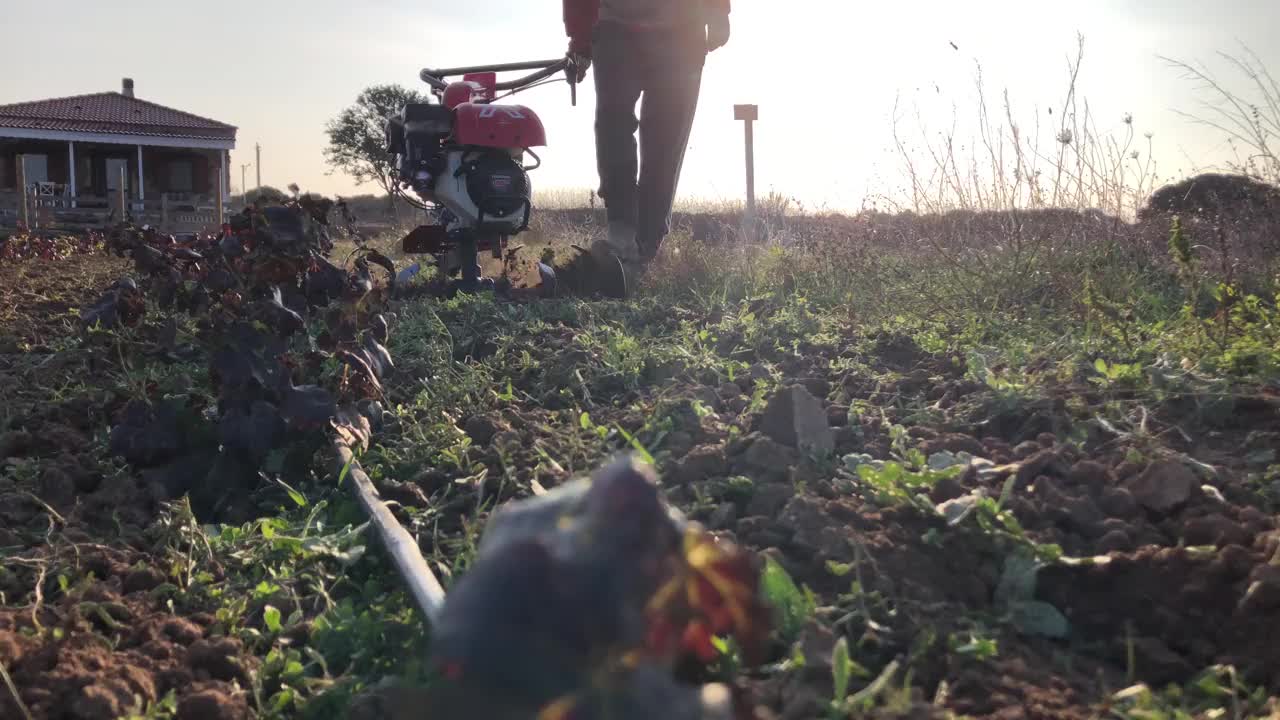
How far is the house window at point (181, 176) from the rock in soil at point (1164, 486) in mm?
33319

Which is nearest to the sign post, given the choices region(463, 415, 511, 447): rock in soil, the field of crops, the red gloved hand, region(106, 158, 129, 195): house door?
the red gloved hand

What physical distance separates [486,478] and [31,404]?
7.12 ft

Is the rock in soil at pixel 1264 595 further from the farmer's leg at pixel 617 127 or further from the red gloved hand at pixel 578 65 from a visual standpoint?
the red gloved hand at pixel 578 65

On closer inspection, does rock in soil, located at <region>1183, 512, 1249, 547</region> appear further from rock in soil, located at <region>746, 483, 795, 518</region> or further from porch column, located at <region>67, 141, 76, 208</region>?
porch column, located at <region>67, 141, 76, 208</region>

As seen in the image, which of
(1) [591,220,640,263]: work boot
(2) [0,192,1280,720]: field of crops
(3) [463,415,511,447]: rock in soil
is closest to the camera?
(2) [0,192,1280,720]: field of crops

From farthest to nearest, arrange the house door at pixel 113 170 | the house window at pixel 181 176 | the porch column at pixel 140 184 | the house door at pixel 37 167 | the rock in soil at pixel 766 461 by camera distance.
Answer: the house window at pixel 181 176 → the house door at pixel 113 170 → the house door at pixel 37 167 → the porch column at pixel 140 184 → the rock in soil at pixel 766 461

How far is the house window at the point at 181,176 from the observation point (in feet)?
102

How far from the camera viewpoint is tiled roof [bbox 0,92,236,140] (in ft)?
91.7

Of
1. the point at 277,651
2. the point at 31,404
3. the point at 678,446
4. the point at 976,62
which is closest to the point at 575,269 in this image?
the point at 976,62

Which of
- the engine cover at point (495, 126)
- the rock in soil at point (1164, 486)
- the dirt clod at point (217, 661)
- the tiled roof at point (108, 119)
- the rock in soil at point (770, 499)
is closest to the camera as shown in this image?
the dirt clod at point (217, 661)

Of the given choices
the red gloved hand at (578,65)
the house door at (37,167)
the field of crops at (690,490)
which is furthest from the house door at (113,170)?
the field of crops at (690,490)

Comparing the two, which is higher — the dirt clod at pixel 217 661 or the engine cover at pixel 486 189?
the engine cover at pixel 486 189

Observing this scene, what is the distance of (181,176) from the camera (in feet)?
103

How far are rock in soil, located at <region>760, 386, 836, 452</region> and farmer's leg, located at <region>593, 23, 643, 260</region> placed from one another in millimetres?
3839
